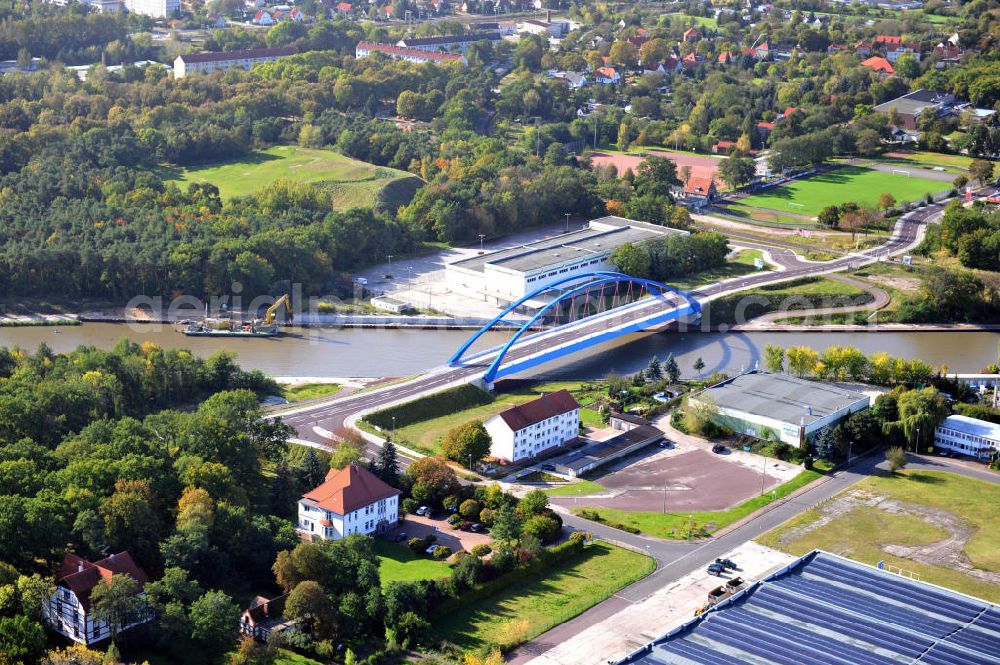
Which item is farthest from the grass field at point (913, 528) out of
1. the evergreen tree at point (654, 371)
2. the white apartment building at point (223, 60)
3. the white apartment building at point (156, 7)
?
the white apartment building at point (156, 7)

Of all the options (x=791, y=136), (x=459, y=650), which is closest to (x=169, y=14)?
(x=791, y=136)

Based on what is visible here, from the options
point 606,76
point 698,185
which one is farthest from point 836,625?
point 606,76

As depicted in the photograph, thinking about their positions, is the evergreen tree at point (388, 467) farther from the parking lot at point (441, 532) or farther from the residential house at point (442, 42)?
the residential house at point (442, 42)

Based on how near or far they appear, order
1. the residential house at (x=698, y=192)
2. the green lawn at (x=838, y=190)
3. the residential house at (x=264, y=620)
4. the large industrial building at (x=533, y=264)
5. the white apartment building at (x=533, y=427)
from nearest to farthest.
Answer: the residential house at (x=264, y=620)
the white apartment building at (x=533, y=427)
the large industrial building at (x=533, y=264)
the residential house at (x=698, y=192)
the green lawn at (x=838, y=190)

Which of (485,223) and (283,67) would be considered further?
(283,67)

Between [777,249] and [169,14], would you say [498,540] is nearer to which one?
[777,249]

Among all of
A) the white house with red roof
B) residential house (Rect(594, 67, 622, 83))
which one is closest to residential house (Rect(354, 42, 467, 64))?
residential house (Rect(594, 67, 622, 83))
